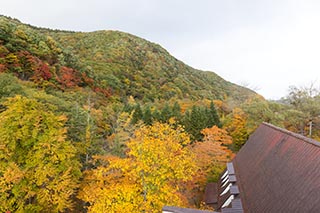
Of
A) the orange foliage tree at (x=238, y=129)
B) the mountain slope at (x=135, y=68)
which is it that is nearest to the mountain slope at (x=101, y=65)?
the mountain slope at (x=135, y=68)

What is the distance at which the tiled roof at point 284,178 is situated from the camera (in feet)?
19.5

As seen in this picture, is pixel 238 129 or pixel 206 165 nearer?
pixel 206 165

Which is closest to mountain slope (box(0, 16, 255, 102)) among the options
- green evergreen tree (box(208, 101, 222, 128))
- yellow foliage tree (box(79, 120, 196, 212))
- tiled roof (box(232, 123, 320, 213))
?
green evergreen tree (box(208, 101, 222, 128))

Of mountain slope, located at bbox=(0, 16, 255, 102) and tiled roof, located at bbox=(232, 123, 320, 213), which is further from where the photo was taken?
mountain slope, located at bbox=(0, 16, 255, 102)

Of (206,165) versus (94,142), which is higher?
(94,142)

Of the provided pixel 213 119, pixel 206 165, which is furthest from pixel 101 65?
pixel 206 165

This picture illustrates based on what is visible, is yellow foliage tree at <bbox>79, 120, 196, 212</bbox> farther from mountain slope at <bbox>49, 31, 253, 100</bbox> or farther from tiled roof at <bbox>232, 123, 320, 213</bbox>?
mountain slope at <bbox>49, 31, 253, 100</bbox>

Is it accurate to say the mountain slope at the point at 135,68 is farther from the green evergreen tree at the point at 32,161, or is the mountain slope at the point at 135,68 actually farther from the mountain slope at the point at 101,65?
the green evergreen tree at the point at 32,161

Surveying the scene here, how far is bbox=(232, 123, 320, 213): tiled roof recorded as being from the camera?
5938 millimetres

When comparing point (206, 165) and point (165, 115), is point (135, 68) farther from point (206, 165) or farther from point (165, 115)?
point (206, 165)

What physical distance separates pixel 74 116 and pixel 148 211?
12.1 m

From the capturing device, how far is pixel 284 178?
750 cm

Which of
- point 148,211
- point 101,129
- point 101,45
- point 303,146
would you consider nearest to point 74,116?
point 101,129

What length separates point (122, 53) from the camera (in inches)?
3438
